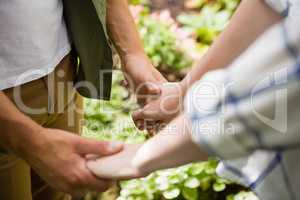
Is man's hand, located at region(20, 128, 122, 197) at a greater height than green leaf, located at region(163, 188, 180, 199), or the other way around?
man's hand, located at region(20, 128, 122, 197)

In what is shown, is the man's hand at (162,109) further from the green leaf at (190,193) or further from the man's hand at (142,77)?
the green leaf at (190,193)

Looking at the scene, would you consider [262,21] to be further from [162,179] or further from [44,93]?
[162,179]

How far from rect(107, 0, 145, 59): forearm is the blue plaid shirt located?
0.74 metres

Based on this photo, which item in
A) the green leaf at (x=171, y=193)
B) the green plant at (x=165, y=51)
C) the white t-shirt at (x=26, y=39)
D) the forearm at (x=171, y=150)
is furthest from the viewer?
the green plant at (x=165, y=51)

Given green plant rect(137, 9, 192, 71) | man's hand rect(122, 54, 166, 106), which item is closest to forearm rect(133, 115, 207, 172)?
man's hand rect(122, 54, 166, 106)

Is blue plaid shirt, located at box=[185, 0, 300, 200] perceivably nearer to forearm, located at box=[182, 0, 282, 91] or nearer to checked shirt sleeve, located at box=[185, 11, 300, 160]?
checked shirt sleeve, located at box=[185, 11, 300, 160]

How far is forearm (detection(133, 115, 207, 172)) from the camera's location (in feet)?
2.75

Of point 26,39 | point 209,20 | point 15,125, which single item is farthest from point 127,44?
point 209,20

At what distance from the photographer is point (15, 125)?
1.11 meters

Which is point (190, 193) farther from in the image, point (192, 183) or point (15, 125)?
point (15, 125)

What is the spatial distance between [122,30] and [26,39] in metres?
0.39

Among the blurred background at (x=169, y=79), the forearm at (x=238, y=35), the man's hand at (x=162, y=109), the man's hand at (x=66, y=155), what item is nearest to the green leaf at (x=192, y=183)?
the blurred background at (x=169, y=79)

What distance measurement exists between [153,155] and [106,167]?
19 cm

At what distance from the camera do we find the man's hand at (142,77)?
4.78 ft
